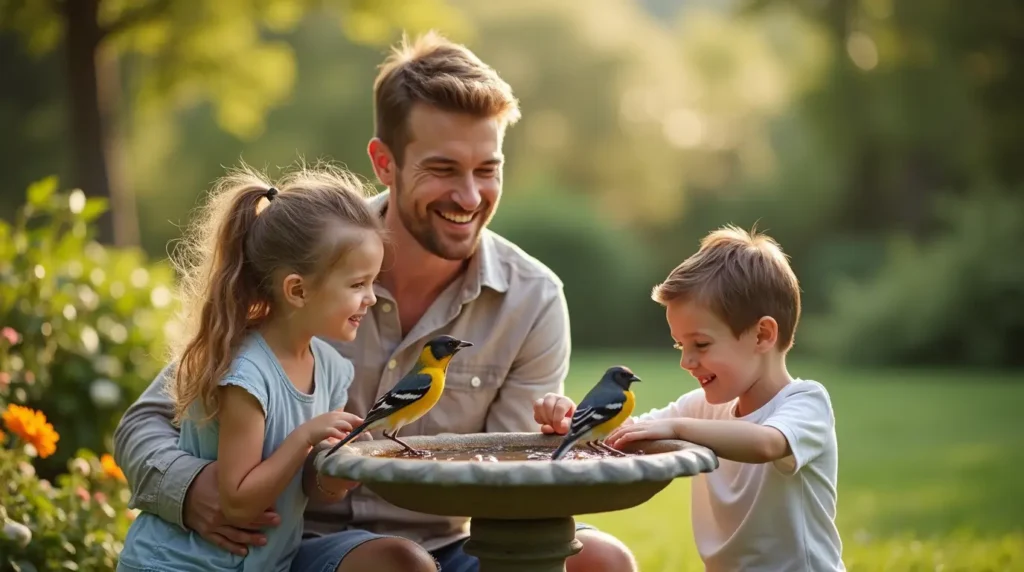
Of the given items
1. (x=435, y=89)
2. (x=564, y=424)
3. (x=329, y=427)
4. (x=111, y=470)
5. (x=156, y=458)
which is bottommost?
(x=111, y=470)

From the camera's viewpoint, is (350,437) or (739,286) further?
(739,286)

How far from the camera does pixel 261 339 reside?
3426mm

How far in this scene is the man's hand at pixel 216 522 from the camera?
131 inches

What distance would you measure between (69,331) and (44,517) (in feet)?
5.56

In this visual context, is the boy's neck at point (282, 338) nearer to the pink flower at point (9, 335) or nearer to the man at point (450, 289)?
the man at point (450, 289)

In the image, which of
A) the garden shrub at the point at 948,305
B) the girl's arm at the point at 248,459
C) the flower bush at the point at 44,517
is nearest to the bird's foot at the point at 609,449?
the girl's arm at the point at 248,459

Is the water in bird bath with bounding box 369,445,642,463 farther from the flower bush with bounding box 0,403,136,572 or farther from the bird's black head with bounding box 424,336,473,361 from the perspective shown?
the flower bush with bounding box 0,403,136,572

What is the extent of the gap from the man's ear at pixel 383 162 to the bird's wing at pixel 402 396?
4.18 ft

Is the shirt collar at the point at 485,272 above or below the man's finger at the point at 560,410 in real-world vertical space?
above

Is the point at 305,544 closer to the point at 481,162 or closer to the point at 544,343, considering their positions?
the point at 544,343

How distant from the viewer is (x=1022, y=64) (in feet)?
61.8

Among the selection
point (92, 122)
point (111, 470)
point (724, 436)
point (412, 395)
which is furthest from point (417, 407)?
point (92, 122)

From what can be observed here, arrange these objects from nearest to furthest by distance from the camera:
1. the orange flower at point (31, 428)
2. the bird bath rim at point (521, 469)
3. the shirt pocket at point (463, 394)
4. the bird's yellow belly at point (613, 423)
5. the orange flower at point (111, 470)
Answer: the bird bath rim at point (521, 469) < the bird's yellow belly at point (613, 423) < the shirt pocket at point (463, 394) < the orange flower at point (31, 428) < the orange flower at point (111, 470)

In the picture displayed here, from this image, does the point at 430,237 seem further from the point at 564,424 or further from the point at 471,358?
the point at 564,424
